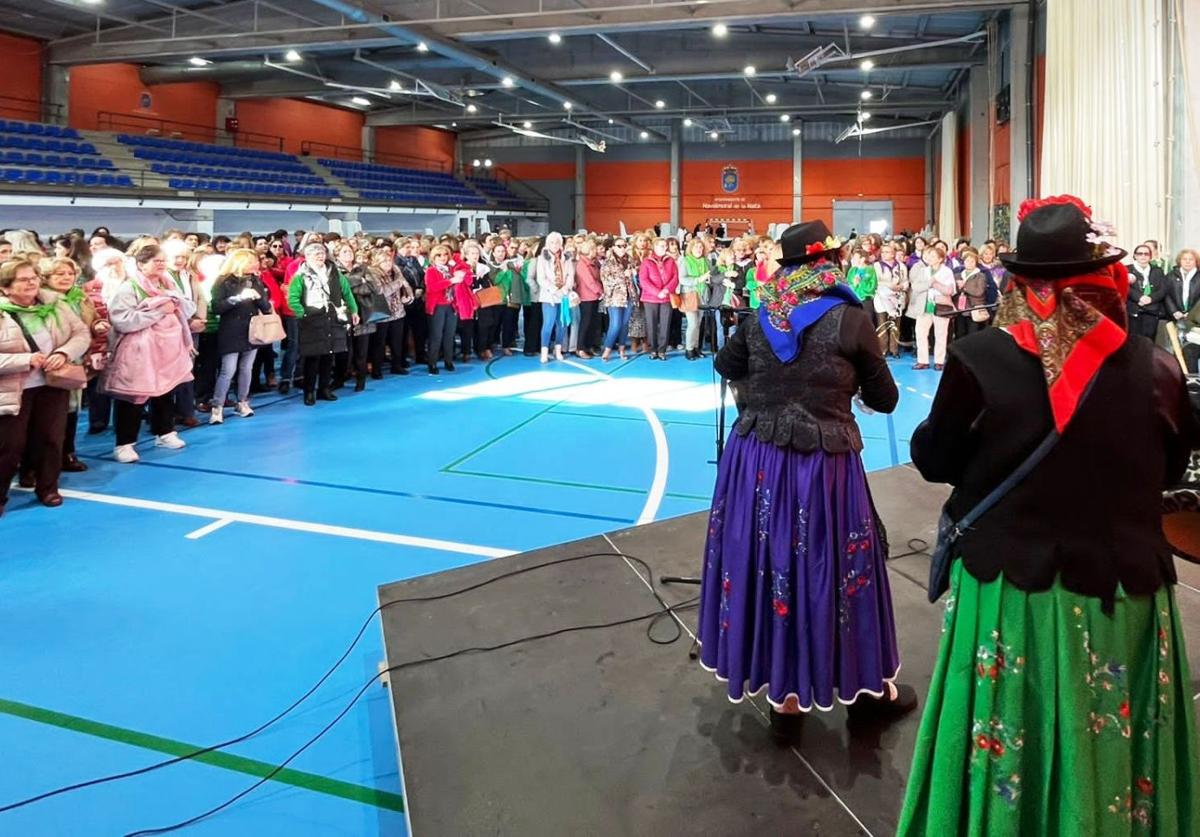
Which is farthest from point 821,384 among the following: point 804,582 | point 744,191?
point 744,191

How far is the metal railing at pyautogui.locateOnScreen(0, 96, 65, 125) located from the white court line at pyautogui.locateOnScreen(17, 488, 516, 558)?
17052mm

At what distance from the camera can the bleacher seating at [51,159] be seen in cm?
1498

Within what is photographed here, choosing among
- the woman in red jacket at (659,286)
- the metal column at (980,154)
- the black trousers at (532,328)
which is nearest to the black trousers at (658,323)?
the woman in red jacket at (659,286)

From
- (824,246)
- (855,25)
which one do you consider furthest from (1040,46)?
(824,246)

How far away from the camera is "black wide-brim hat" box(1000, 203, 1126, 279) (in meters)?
1.46

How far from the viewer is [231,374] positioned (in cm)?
735

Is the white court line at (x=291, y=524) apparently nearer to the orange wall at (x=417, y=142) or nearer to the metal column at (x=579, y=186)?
the orange wall at (x=417, y=142)

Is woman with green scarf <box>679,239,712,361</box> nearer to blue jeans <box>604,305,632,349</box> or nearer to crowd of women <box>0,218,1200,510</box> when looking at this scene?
crowd of women <box>0,218,1200,510</box>

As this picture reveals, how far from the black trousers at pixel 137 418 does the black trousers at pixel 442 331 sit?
379cm

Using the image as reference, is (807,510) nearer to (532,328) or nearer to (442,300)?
(442,300)

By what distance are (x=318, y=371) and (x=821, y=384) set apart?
23.2ft

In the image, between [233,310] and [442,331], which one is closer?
[233,310]

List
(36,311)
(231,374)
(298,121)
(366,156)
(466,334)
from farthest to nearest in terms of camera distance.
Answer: (366,156)
(298,121)
(466,334)
(231,374)
(36,311)

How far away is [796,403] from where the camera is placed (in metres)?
2.38
